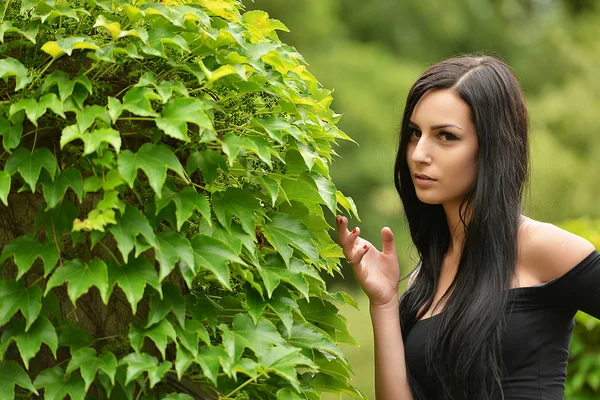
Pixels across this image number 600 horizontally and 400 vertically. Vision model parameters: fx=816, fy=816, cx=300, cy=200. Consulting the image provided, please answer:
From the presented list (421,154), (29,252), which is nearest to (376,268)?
(421,154)

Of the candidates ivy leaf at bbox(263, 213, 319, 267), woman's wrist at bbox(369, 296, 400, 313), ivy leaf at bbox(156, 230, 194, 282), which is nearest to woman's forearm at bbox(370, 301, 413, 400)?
woman's wrist at bbox(369, 296, 400, 313)

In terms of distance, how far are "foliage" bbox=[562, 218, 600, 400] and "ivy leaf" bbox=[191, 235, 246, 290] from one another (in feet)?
11.6

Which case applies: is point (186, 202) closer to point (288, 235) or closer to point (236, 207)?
point (236, 207)

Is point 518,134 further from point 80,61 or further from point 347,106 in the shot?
point 347,106

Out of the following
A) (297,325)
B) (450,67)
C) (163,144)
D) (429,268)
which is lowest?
(429,268)

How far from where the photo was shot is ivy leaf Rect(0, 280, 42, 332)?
5.27ft

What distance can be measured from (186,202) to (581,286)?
1.26 metres

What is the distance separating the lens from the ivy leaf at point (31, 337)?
162cm

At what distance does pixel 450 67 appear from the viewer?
261 centimetres

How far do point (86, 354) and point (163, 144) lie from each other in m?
0.47

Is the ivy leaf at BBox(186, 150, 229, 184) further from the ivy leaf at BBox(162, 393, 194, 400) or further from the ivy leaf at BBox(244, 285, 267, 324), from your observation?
the ivy leaf at BBox(162, 393, 194, 400)

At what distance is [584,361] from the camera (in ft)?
15.5

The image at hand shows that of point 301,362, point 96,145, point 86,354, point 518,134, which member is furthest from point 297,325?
point 518,134

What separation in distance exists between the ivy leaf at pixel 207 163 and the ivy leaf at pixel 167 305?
25cm
